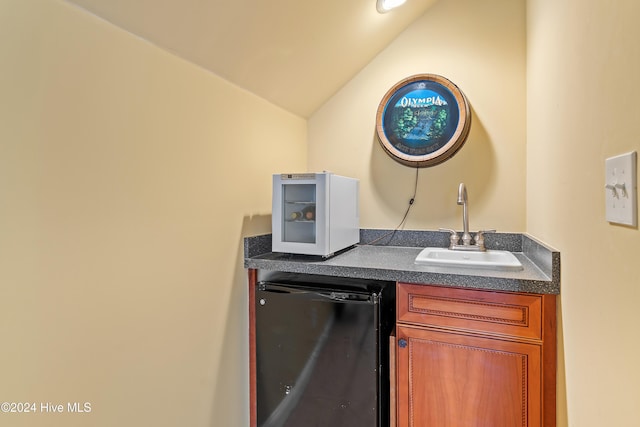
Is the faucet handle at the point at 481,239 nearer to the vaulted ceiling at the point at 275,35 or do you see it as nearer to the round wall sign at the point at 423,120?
the round wall sign at the point at 423,120

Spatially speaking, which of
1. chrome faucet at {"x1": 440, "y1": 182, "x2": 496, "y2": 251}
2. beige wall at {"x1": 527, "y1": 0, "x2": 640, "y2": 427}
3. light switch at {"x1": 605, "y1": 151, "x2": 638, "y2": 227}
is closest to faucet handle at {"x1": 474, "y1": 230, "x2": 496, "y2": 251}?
chrome faucet at {"x1": 440, "y1": 182, "x2": 496, "y2": 251}

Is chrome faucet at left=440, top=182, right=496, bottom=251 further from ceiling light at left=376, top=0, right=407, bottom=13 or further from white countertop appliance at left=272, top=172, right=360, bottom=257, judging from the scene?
ceiling light at left=376, top=0, right=407, bottom=13

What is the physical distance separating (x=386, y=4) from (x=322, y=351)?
172 centimetres

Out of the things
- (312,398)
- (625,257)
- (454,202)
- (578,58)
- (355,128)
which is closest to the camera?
(625,257)

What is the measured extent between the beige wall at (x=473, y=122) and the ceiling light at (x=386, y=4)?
1.15 ft

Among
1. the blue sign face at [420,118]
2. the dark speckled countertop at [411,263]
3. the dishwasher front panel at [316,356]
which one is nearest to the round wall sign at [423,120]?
the blue sign face at [420,118]

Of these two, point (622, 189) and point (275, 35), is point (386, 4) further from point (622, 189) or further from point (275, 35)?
point (622, 189)

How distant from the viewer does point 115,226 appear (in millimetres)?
1132

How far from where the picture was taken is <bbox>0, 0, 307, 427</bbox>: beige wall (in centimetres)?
90

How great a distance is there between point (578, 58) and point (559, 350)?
3.17 feet

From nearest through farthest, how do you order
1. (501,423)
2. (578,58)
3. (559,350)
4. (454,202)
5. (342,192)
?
(578,58) < (559,350) < (501,423) < (342,192) < (454,202)

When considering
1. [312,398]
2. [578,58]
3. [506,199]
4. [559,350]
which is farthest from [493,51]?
[312,398]

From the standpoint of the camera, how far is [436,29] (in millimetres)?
2051

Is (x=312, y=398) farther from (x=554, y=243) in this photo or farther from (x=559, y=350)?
(x=554, y=243)
